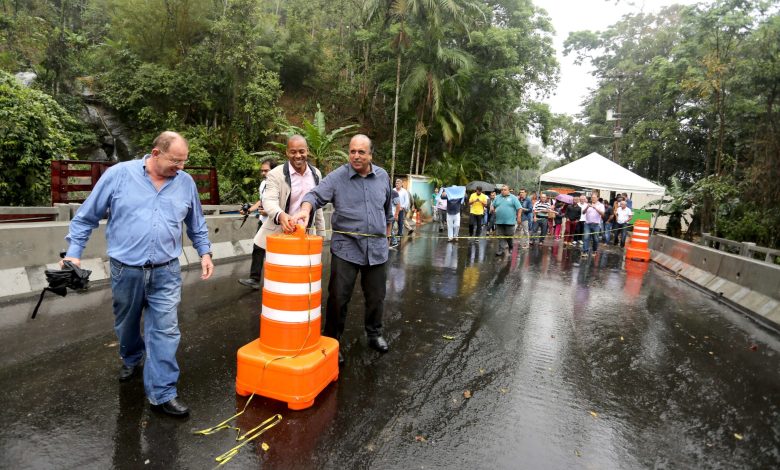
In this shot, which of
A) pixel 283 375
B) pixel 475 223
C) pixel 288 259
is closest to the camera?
pixel 283 375

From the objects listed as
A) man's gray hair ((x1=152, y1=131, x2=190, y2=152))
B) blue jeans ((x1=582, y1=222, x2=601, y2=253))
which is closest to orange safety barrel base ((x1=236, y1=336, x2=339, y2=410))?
man's gray hair ((x1=152, y1=131, x2=190, y2=152))

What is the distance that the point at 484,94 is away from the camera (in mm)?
26656

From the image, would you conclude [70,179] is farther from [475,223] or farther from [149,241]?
[475,223]

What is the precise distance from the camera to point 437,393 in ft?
12.1

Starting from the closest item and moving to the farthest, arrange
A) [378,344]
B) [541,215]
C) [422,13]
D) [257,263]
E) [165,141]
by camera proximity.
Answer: [165,141], [378,344], [257,263], [541,215], [422,13]

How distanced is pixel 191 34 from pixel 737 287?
2302 cm

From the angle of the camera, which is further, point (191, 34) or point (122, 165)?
point (191, 34)

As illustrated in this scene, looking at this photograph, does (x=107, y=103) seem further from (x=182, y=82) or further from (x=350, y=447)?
(x=350, y=447)

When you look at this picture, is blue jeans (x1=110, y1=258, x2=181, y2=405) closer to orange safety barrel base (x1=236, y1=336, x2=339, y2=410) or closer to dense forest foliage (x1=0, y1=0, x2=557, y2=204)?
orange safety barrel base (x1=236, y1=336, x2=339, y2=410)

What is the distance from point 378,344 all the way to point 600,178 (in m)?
14.4

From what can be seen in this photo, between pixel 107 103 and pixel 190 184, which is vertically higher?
pixel 107 103

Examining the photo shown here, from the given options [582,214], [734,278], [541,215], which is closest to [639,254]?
[582,214]

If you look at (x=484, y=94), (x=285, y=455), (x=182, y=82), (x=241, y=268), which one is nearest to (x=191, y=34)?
(x=182, y=82)

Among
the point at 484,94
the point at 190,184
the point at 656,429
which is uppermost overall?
the point at 484,94
